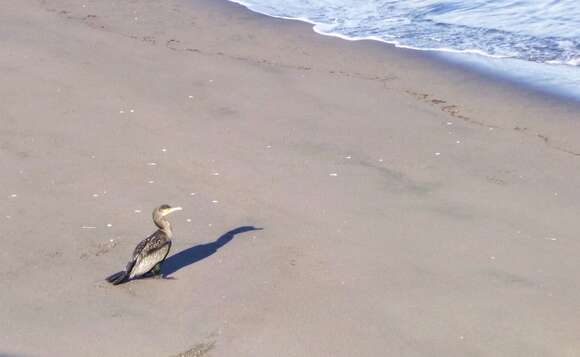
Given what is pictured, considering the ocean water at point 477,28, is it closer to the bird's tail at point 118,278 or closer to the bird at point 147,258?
the bird at point 147,258

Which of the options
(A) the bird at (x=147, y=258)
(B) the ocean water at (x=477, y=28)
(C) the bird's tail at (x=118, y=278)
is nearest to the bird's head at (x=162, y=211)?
(A) the bird at (x=147, y=258)

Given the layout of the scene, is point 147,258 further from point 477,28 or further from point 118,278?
point 477,28

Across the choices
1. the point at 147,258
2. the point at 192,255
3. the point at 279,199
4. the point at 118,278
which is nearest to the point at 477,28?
the point at 279,199

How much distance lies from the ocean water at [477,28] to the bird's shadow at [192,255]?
17.9ft

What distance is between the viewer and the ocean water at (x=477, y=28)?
13.3 metres

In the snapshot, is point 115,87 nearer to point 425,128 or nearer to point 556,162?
point 425,128

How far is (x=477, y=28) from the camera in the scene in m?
15.3

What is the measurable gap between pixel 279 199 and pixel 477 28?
23.9 feet

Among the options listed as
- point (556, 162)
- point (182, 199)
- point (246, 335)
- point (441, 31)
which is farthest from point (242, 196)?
point (441, 31)

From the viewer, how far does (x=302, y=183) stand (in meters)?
9.38

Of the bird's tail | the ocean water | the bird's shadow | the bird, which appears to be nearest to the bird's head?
the bird

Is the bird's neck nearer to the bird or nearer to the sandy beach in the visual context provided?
the bird

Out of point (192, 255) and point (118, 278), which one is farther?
point (192, 255)

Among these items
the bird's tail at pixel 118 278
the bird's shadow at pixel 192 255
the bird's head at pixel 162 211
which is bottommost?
the bird's shadow at pixel 192 255
